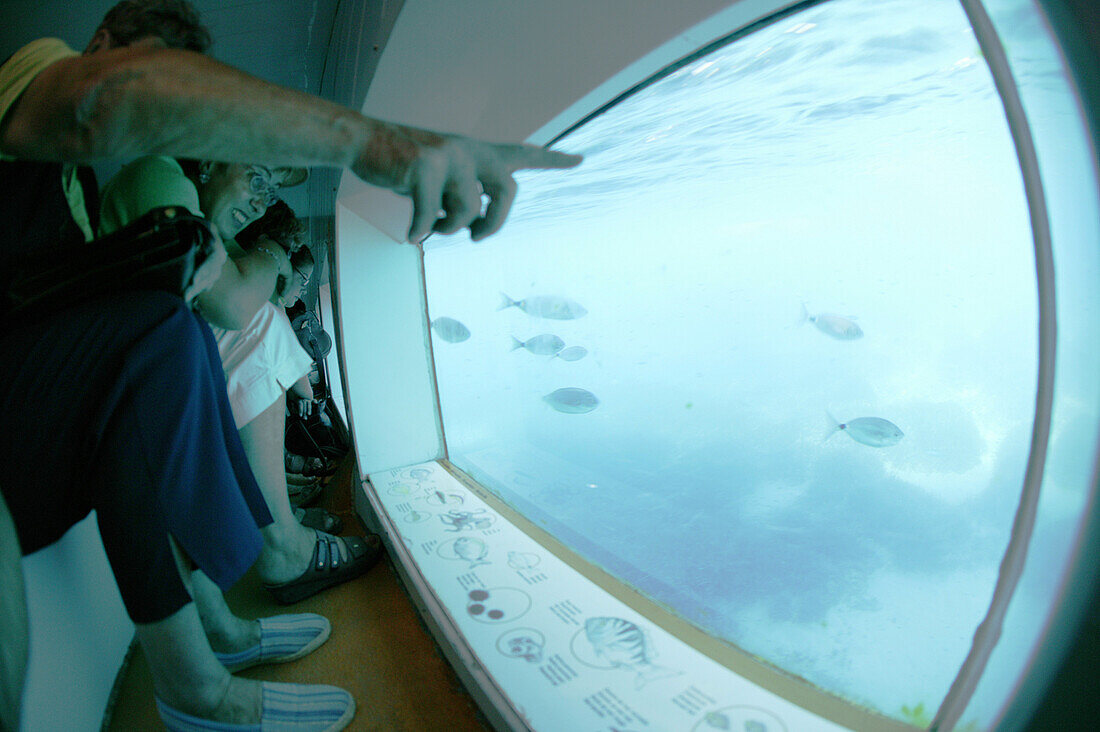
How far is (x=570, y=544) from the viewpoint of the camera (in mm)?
1729

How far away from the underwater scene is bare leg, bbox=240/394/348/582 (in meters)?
0.88

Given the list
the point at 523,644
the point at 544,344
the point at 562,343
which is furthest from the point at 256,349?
the point at 562,343

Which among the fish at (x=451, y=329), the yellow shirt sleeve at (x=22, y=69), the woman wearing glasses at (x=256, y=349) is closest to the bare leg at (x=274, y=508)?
the woman wearing glasses at (x=256, y=349)

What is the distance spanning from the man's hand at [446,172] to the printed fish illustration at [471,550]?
1.29 meters

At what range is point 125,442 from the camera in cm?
77

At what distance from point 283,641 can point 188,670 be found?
46cm

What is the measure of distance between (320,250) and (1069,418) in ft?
11.8

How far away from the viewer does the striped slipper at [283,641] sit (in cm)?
122

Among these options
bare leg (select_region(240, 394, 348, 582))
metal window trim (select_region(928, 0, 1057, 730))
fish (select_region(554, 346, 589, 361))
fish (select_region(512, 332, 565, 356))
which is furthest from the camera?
fish (select_region(554, 346, 589, 361))

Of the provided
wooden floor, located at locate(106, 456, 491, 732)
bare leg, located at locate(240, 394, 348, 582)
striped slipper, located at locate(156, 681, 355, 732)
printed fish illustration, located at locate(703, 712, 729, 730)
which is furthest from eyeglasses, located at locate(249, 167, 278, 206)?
printed fish illustration, located at locate(703, 712, 729, 730)

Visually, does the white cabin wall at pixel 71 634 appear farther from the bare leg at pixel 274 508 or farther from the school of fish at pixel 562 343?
the school of fish at pixel 562 343

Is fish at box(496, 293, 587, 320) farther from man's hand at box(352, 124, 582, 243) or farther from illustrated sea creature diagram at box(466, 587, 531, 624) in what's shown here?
man's hand at box(352, 124, 582, 243)

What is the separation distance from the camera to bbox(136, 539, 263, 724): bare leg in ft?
2.78

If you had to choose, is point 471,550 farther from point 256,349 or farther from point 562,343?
point 562,343
